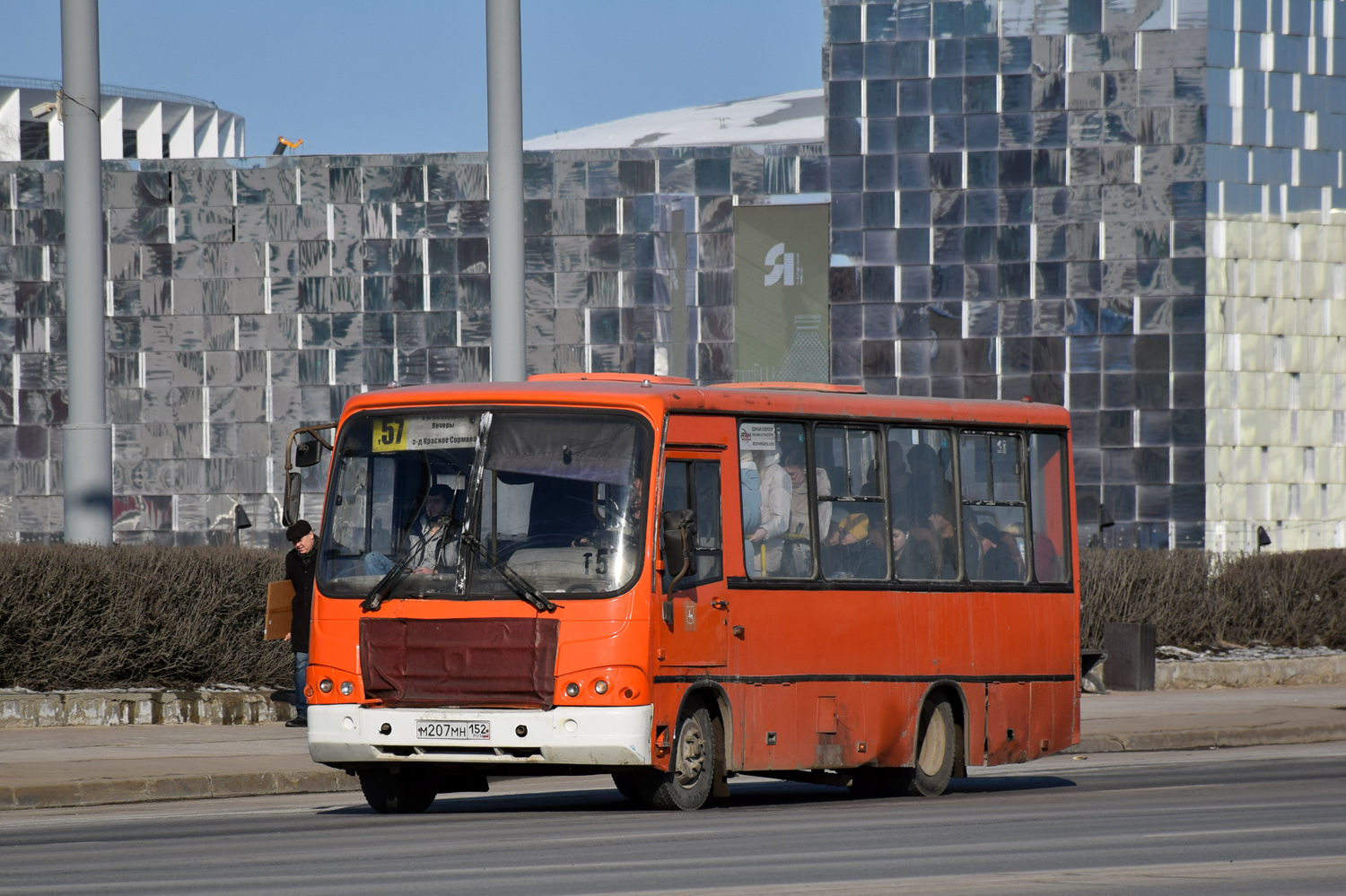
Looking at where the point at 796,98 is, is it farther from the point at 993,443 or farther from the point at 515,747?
the point at 515,747

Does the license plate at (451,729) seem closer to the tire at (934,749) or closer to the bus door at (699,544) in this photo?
the bus door at (699,544)

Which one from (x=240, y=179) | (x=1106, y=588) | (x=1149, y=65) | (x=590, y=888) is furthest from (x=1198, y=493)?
(x=590, y=888)

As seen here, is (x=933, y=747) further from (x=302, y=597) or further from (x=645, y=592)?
(x=302, y=597)

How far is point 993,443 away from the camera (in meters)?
15.8

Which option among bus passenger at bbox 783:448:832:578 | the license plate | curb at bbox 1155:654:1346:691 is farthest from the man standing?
curb at bbox 1155:654:1346:691

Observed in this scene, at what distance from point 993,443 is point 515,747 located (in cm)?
514

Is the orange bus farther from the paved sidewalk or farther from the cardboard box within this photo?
the cardboard box

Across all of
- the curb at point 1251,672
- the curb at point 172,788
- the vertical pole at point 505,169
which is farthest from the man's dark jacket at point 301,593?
the curb at point 1251,672

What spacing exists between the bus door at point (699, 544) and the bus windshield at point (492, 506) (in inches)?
11.9

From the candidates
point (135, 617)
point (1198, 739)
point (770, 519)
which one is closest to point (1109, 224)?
point (1198, 739)

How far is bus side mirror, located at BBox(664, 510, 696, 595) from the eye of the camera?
12.6 metres

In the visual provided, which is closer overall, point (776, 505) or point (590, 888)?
point (590, 888)

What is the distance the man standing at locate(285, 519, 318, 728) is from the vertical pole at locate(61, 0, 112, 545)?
88.2 inches

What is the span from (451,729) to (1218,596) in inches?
740
